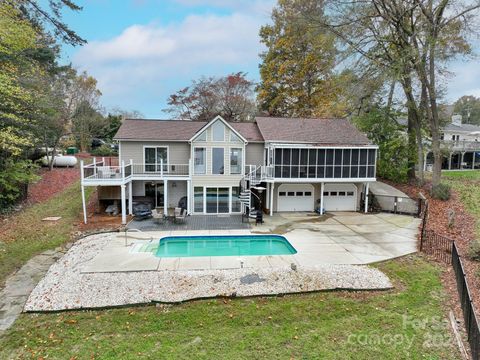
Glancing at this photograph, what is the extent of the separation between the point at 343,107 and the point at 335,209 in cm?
1103

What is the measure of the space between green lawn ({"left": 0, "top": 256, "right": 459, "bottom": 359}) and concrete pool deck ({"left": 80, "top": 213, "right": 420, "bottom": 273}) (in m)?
→ 2.57

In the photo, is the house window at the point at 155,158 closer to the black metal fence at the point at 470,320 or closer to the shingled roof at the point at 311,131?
the shingled roof at the point at 311,131

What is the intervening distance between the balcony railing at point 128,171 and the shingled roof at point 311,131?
6.44 m

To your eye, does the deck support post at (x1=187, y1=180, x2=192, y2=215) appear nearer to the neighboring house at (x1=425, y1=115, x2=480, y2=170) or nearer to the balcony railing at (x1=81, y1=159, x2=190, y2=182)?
the balcony railing at (x1=81, y1=159, x2=190, y2=182)

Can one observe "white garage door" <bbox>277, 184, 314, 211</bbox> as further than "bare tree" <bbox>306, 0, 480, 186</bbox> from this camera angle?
Yes

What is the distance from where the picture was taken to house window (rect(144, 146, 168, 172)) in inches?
773

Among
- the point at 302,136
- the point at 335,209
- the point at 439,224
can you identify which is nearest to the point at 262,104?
the point at 302,136

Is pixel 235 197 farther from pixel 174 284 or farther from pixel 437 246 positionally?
pixel 437 246

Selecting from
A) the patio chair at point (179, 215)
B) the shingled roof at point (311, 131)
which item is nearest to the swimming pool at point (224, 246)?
the patio chair at point (179, 215)


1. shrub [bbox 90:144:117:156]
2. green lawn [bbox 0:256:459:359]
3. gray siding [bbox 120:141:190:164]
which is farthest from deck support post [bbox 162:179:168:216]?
shrub [bbox 90:144:117:156]

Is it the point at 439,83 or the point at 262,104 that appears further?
the point at 262,104

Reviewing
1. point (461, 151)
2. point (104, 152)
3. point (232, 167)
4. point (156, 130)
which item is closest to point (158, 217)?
point (232, 167)

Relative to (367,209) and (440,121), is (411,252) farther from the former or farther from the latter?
(440,121)

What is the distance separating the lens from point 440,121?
77.8ft
